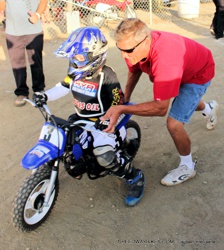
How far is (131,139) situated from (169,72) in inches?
51.0

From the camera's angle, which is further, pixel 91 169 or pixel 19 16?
pixel 19 16

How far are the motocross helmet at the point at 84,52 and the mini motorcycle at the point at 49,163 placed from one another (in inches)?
17.1

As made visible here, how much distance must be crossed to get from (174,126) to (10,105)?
3363mm

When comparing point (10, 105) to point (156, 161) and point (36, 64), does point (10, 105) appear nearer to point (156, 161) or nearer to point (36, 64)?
point (36, 64)

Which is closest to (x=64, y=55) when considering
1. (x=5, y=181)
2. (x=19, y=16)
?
(x=5, y=181)

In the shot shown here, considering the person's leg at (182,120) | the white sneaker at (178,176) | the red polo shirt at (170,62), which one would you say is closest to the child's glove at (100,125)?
the red polo shirt at (170,62)

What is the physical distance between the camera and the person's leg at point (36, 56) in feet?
18.3

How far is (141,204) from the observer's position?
3.28 m

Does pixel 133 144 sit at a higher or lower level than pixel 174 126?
lower

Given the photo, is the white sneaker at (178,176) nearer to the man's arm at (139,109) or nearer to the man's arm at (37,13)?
the man's arm at (139,109)

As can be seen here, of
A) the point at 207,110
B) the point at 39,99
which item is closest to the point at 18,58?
the point at 39,99

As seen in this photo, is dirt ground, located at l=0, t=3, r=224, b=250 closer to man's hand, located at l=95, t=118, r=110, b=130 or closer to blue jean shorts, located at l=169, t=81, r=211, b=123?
blue jean shorts, located at l=169, t=81, r=211, b=123

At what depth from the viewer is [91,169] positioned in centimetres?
321

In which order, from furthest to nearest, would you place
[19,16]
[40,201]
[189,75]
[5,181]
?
[19,16]
[5,181]
[189,75]
[40,201]
